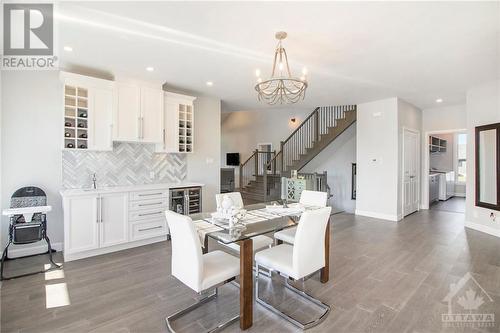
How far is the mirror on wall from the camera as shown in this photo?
179 inches

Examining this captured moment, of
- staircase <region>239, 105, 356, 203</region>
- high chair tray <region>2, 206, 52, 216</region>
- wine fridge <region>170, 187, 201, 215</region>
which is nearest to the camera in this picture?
high chair tray <region>2, 206, 52, 216</region>

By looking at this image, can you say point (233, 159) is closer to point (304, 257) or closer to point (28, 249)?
point (28, 249)

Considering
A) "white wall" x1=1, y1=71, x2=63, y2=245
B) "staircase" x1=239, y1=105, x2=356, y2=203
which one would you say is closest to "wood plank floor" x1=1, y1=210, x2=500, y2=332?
"white wall" x1=1, y1=71, x2=63, y2=245

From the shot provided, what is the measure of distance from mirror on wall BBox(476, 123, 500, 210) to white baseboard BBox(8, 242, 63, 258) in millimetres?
7356

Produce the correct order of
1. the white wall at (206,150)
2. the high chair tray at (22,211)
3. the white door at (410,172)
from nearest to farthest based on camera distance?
the high chair tray at (22,211) < the white wall at (206,150) < the white door at (410,172)

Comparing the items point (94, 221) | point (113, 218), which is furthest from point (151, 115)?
point (94, 221)

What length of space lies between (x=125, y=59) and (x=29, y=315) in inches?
121

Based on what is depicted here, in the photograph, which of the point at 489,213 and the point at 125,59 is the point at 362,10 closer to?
the point at 125,59

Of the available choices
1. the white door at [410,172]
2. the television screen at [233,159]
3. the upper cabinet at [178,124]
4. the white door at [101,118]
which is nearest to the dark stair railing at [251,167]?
the television screen at [233,159]

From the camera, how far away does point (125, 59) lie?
137 inches

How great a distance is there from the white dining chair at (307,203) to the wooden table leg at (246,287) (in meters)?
1.03

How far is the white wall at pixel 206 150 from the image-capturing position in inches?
211

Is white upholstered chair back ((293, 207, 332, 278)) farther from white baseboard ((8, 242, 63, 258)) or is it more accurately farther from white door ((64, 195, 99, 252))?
white baseboard ((8, 242, 63, 258))

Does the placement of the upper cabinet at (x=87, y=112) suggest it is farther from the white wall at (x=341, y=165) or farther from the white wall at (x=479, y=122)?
the white wall at (x=479, y=122)
